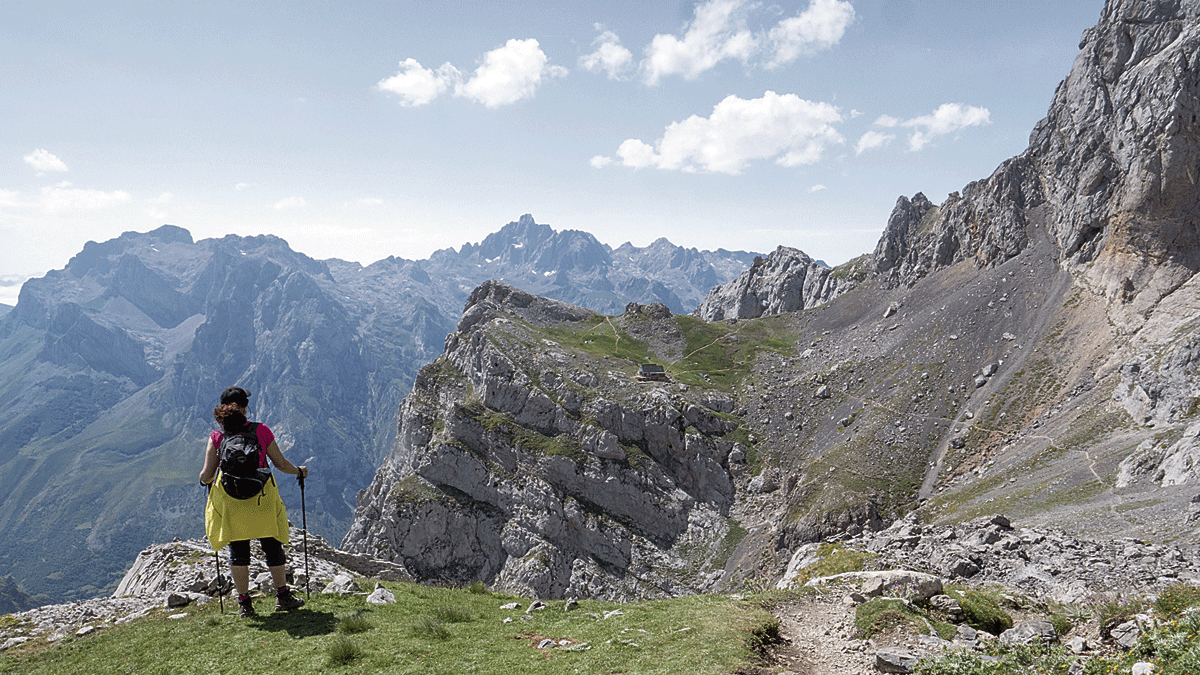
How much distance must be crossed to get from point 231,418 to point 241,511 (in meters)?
2.69

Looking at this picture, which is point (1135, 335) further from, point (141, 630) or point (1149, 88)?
point (141, 630)

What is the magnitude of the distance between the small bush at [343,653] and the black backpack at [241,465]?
16.4 feet

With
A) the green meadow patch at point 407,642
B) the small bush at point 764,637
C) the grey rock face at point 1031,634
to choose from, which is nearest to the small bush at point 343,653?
the green meadow patch at point 407,642

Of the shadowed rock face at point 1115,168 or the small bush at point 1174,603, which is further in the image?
the shadowed rock face at point 1115,168

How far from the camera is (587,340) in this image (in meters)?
151

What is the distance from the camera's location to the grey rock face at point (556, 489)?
316ft

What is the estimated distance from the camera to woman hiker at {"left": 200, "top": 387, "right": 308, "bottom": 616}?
1480 cm

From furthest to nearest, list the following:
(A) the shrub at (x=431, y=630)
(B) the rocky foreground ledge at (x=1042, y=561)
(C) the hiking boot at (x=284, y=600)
A: (B) the rocky foreground ledge at (x=1042, y=561) → (C) the hiking boot at (x=284, y=600) → (A) the shrub at (x=431, y=630)

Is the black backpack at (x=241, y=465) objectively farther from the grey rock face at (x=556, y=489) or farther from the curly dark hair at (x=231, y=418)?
the grey rock face at (x=556, y=489)

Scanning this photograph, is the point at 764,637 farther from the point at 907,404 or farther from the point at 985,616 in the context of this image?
the point at 907,404

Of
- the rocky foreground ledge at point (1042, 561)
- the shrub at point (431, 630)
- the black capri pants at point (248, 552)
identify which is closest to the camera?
the shrub at point (431, 630)

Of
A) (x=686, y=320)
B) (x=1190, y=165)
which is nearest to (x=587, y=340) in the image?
(x=686, y=320)

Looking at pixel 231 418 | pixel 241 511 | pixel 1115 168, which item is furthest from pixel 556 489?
pixel 1115 168

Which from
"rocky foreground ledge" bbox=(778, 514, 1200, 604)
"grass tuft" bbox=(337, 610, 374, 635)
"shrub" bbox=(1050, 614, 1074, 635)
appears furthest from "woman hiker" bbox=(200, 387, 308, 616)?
"rocky foreground ledge" bbox=(778, 514, 1200, 604)
